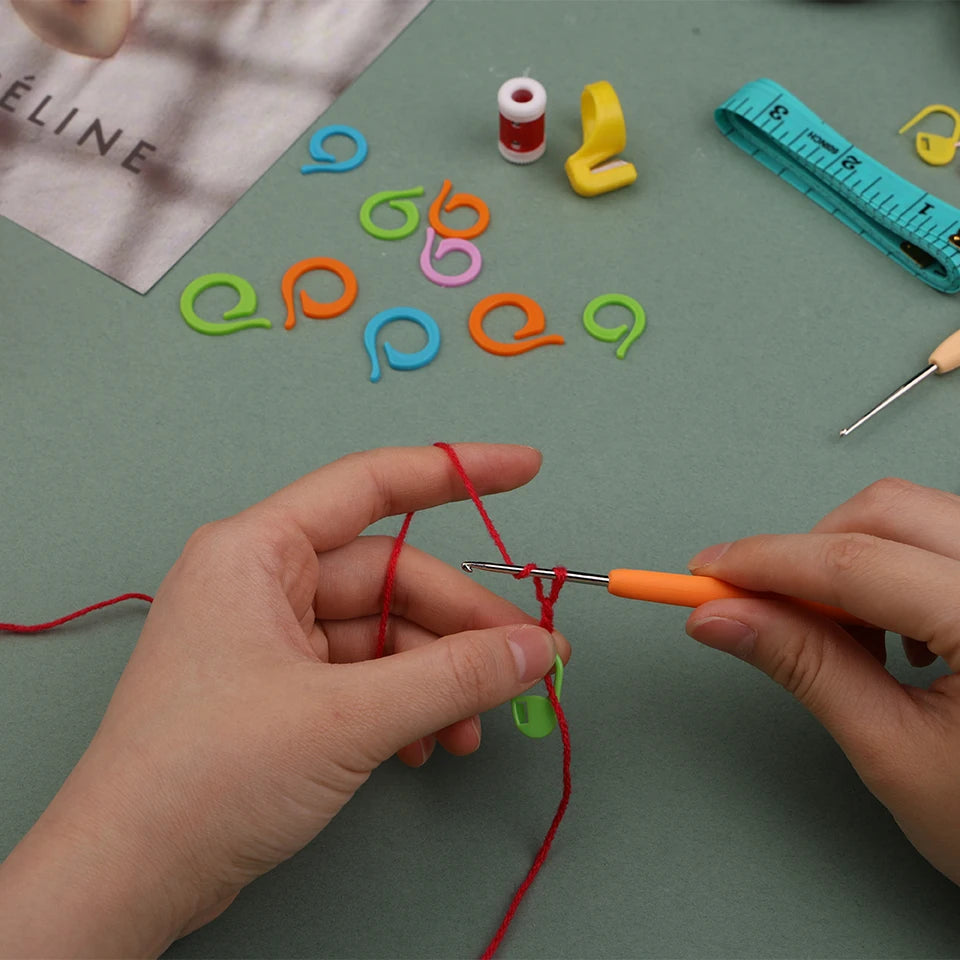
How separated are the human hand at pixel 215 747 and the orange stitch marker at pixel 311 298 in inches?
25.1

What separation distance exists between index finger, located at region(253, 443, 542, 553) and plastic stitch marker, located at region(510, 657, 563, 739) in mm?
272

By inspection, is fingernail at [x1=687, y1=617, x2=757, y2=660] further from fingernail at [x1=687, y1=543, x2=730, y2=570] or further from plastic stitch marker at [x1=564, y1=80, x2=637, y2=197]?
plastic stitch marker at [x1=564, y1=80, x2=637, y2=197]

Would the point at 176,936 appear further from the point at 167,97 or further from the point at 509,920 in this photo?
the point at 167,97

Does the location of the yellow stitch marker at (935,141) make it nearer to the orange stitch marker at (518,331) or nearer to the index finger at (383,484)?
the orange stitch marker at (518,331)

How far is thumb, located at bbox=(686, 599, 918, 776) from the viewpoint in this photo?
110 centimetres

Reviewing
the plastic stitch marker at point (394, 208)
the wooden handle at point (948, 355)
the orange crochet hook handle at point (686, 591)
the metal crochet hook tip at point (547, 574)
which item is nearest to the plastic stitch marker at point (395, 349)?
the plastic stitch marker at point (394, 208)

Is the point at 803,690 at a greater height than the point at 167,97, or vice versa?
the point at 167,97

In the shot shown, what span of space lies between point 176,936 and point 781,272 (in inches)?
55.9

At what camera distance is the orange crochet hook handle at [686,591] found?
1.19 m

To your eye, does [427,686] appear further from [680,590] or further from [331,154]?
[331,154]

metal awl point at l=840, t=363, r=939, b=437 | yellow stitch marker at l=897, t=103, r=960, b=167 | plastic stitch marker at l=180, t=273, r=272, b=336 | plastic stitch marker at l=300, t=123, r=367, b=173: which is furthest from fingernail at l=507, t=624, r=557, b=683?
yellow stitch marker at l=897, t=103, r=960, b=167

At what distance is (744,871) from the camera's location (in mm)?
1290

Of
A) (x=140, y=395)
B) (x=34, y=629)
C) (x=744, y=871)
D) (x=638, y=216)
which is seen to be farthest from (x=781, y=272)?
(x=34, y=629)

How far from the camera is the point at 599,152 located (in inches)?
70.6
